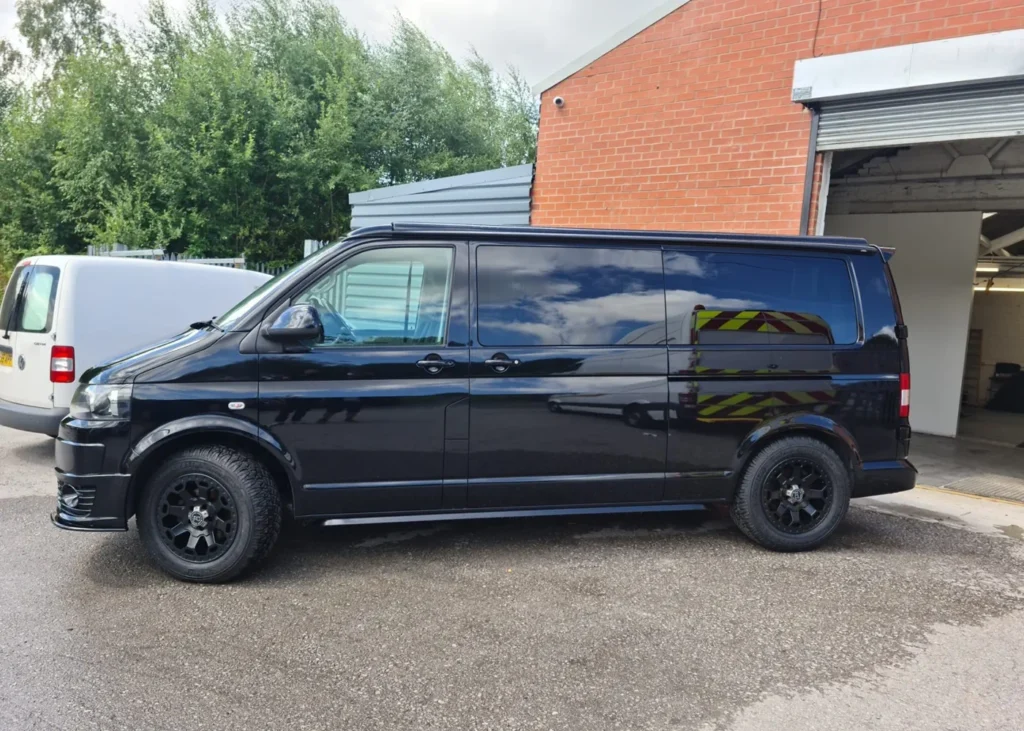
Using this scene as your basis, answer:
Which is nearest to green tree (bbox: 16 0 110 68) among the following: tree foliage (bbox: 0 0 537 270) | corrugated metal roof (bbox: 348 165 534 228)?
tree foliage (bbox: 0 0 537 270)

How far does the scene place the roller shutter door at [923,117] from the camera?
6168 millimetres

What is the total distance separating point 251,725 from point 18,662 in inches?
49.5

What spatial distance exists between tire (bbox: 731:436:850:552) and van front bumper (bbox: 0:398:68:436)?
556 cm

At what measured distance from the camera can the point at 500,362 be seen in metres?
4.40

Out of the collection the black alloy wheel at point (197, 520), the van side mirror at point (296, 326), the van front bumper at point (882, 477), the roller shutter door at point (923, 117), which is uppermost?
the roller shutter door at point (923, 117)

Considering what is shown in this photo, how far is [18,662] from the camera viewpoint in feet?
10.7

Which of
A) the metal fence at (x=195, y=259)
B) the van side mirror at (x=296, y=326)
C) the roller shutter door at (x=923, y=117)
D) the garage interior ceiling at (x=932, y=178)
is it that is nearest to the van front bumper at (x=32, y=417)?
the metal fence at (x=195, y=259)

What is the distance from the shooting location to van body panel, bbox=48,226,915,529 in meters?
4.15

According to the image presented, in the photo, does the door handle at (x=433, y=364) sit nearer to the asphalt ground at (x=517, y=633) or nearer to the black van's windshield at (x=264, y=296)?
the black van's windshield at (x=264, y=296)

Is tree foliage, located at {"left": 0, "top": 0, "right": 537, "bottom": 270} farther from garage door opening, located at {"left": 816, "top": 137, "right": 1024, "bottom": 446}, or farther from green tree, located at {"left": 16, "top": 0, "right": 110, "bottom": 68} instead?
garage door opening, located at {"left": 816, "top": 137, "right": 1024, "bottom": 446}

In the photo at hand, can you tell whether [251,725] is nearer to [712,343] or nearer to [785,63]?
[712,343]

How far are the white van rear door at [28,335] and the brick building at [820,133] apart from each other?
5441 mm

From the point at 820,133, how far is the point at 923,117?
912mm

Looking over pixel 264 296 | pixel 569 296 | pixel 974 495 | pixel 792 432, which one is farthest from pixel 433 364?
pixel 974 495
